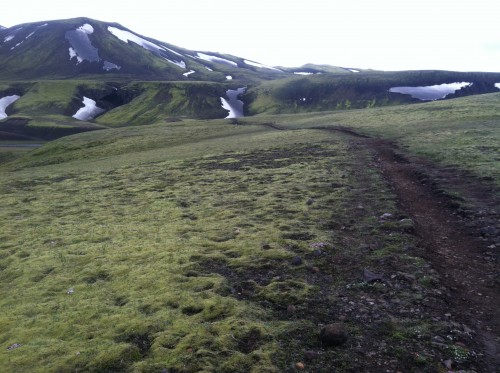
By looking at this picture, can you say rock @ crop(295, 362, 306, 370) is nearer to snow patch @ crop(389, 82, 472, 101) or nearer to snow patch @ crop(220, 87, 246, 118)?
snow patch @ crop(389, 82, 472, 101)

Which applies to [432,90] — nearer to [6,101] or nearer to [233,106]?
[233,106]

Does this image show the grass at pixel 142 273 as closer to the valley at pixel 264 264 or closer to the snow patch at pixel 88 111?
the valley at pixel 264 264

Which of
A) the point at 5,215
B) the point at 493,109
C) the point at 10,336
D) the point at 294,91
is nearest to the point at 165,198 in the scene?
the point at 5,215

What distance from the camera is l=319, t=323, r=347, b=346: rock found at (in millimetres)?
11625

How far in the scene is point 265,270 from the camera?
17188 mm

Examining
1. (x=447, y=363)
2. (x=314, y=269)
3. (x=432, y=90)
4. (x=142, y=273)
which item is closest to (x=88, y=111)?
(x=432, y=90)

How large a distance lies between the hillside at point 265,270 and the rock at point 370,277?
0.08m

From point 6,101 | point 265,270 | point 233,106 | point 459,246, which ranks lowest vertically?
point 265,270

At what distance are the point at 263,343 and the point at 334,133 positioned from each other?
177 feet

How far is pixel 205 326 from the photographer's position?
42.4 ft

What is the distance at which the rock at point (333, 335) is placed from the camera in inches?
458

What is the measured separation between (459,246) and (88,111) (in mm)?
190537

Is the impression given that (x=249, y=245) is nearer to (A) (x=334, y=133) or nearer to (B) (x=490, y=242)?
(B) (x=490, y=242)

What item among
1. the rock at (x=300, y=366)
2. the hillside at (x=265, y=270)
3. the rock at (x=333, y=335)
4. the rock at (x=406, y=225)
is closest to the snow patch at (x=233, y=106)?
the hillside at (x=265, y=270)
